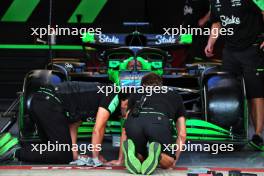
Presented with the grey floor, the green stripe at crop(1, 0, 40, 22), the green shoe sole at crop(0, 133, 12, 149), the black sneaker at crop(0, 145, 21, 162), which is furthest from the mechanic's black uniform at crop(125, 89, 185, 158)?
the green stripe at crop(1, 0, 40, 22)

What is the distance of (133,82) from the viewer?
6.17m

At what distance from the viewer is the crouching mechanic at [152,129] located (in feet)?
16.7

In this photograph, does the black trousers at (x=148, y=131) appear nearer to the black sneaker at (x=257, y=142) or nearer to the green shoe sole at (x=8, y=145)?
the green shoe sole at (x=8, y=145)

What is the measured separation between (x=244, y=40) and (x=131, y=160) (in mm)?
2284

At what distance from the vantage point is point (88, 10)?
535 inches

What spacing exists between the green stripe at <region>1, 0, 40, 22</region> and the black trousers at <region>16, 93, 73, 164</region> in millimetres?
7968

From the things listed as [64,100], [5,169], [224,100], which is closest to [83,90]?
[64,100]

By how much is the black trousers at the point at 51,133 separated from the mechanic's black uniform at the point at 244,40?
2.02 metres

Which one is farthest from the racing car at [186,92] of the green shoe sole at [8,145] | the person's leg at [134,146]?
the person's leg at [134,146]

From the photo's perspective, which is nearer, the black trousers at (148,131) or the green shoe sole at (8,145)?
the black trousers at (148,131)

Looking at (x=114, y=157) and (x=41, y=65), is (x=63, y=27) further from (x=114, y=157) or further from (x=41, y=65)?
(x=114, y=157)

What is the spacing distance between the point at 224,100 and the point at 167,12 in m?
7.43

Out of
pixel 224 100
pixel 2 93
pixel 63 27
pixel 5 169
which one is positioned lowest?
pixel 5 169

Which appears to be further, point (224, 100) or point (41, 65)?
point (41, 65)
